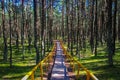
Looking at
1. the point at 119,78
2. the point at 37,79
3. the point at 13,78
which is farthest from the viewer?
the point at 13,78

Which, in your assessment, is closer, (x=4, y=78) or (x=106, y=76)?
(x=106, y=76)

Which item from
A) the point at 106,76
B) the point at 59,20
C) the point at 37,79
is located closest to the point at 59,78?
the point at 37,79

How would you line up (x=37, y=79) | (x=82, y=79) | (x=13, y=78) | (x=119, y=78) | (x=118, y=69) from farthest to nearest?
(x=118, y=69)
(x=13, y=78)
(x=119, y=78)
(x=82, y=79)
(x=37, y=79)

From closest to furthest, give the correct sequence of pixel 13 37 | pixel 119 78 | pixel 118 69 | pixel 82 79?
pixel 82 79 → pixel 119 78 → pixel 118 69 → pixel 13 37

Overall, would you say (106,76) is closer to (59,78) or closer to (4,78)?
(59,78)

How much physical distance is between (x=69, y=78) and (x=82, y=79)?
89 centimetres

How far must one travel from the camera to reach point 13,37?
7850 cm

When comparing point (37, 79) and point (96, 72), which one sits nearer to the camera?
point (37, 79)

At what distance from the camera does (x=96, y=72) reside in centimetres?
2214

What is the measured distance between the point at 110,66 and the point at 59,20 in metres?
101

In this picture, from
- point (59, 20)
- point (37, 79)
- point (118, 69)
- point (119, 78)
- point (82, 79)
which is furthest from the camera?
point (59, 20)

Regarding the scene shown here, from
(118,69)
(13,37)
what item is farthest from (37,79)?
(13,37)

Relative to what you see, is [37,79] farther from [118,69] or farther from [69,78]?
[118,69]

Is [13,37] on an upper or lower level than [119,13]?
lower
